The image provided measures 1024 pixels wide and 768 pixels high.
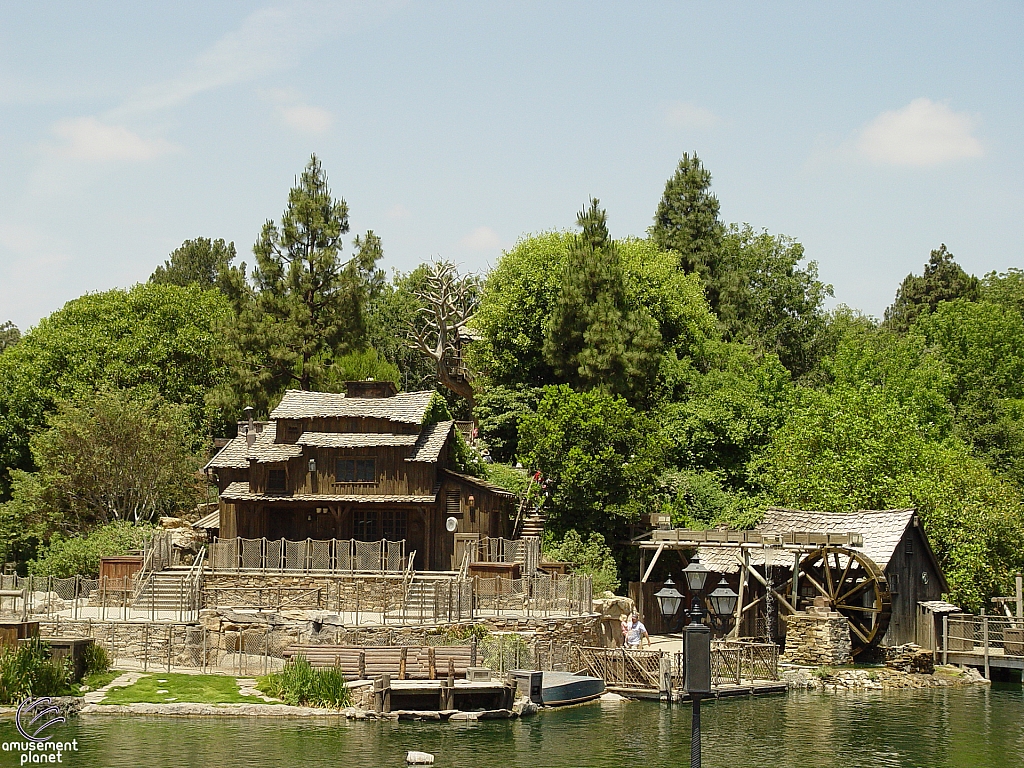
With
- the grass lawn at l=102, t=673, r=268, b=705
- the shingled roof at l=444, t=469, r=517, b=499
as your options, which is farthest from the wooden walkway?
the grass lawn at l=102, t=673, r=268, b=705

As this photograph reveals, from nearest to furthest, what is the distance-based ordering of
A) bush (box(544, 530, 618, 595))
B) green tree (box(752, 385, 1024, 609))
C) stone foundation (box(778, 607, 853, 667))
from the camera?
stone foundation (box(778, 607, 853, 667))
green tree (box(752, 385, 1024, 609))
bush (box(544, 530, 618, 595))

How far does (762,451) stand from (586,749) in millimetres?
29061

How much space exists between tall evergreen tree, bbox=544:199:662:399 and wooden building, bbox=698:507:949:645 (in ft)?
49.7

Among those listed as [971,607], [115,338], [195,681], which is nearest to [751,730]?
[195,681]

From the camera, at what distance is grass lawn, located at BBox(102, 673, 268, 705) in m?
29.0

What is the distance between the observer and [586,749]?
26.4 metres

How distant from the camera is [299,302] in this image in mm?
59844

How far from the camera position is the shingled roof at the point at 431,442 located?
4494 cm

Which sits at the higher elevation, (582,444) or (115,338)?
(115,338)

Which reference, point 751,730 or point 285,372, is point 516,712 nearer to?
point 751,730

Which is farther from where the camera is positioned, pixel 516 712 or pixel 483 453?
pixel 483 453

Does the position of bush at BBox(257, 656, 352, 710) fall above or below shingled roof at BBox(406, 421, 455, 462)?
below

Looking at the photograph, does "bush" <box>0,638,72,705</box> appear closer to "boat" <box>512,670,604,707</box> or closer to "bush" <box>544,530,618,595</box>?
"boat" <box>512,670,604,707</box>

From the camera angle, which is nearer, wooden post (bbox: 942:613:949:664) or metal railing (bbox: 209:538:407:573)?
wooden post (bbox: 942:613:949:664)
